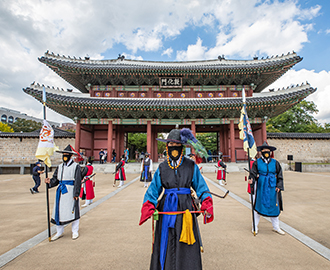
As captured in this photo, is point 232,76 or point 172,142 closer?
point 172,142

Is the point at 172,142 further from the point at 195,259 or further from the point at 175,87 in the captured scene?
the point at 175,87

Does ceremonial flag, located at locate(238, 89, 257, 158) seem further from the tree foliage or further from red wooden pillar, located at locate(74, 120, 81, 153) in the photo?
the tree foliage

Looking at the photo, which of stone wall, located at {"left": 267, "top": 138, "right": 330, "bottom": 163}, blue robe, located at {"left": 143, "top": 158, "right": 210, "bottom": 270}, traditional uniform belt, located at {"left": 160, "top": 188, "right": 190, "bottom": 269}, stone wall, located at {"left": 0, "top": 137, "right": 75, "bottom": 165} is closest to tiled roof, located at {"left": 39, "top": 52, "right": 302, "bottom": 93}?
stone wall, located at {"left": 267, "top": 138, "right": 330, "bottom": 163}

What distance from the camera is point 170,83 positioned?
1598cm

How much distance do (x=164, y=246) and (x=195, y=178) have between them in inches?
34.3

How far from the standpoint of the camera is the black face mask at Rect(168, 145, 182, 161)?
230 centimetres

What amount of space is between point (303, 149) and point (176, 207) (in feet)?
65.3

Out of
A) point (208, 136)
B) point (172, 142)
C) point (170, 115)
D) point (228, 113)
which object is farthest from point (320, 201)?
point (208, 136)

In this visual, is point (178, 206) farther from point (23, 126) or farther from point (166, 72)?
point (23, 126)

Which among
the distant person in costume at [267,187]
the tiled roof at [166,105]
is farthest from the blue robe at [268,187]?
the tiled roof at [166,105]

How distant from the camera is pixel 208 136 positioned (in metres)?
38.9

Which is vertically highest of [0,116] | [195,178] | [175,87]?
[0,116]

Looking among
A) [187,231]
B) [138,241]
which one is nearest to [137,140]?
[138,241]

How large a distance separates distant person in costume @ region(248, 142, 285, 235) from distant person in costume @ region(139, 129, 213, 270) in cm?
212
